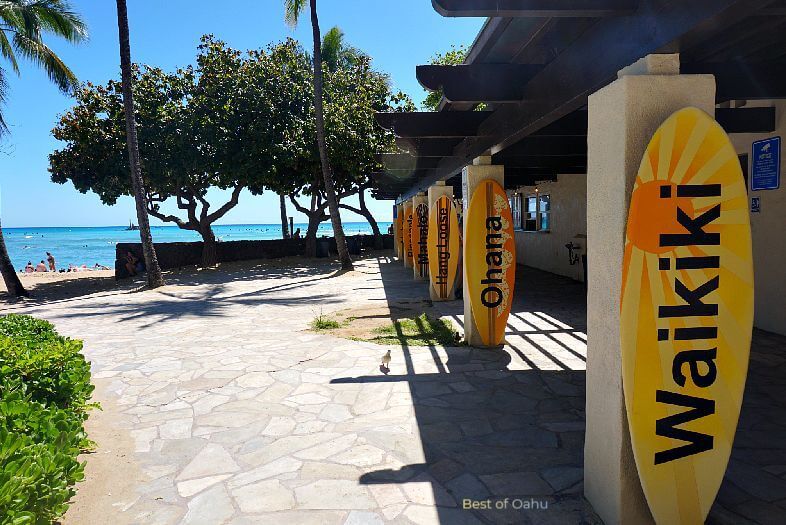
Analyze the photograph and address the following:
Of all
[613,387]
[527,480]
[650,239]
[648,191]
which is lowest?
[527,480]

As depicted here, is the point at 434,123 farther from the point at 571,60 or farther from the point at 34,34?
the point at 34,34

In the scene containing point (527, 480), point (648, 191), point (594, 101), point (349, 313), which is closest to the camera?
point (648, 191)

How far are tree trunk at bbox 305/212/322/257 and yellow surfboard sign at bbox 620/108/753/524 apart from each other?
23.7 meters

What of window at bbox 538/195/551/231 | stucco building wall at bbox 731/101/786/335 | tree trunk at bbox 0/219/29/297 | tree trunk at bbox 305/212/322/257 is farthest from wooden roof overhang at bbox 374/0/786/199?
tree trunk at bbox 305/212/322/257

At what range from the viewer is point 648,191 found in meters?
2.69

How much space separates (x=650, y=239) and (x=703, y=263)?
1.00 feet

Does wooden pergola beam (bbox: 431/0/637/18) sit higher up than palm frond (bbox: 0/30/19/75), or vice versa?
palm frond (bbox: 0/30/19/75)

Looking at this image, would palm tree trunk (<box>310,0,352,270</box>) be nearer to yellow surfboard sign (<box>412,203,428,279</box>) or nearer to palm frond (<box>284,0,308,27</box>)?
palm frond (<box>284,0,308,27</box>)

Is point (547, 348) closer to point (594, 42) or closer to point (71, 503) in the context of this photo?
point (594, 42)

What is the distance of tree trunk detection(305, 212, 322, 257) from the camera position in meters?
25.8

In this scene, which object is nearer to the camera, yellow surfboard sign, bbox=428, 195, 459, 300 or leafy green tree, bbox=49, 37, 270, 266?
yellow surfboard sign, bbox=428, 195, 459, 300

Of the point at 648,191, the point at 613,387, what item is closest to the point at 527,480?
the point at 613,387

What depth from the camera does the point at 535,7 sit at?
299 cm

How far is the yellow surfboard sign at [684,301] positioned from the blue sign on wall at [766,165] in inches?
227
